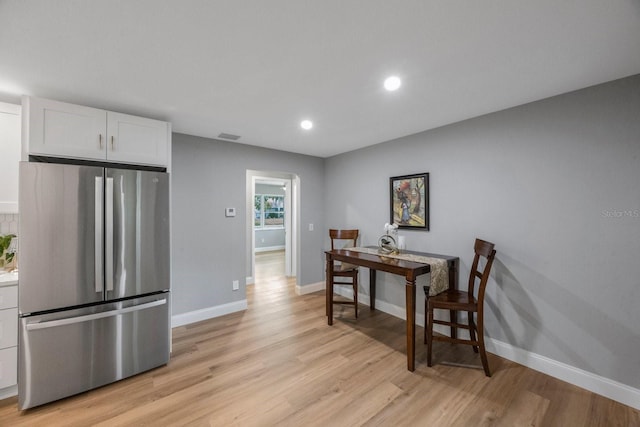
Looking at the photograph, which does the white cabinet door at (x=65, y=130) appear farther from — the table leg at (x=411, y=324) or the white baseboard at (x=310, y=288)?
the white baseboard at (x=310, y=288)

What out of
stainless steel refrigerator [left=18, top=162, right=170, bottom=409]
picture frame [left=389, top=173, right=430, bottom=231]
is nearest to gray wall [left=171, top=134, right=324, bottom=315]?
stainless steel refrigerator [left=18, top=162, right=170, bottom=409]

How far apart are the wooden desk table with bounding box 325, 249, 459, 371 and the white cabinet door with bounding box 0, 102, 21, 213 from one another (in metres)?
2.98

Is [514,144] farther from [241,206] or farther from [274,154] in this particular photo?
[241,206]

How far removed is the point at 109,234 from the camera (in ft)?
6.83

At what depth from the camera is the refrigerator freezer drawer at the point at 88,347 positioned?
1852 mm

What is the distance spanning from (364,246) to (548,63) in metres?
2.73

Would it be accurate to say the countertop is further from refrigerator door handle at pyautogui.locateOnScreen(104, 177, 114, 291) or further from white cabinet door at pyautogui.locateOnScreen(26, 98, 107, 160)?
white cabinet door at pyautogui.locateOnScreen(26, 98, 107, 160)

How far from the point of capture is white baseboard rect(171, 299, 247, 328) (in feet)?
10.3

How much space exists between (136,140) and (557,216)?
3.70m

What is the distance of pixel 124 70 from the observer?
176cm

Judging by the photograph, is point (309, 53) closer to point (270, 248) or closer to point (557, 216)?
point (557, 216)

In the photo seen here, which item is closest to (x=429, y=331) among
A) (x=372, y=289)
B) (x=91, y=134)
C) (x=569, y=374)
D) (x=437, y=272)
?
(x=437, y=272)

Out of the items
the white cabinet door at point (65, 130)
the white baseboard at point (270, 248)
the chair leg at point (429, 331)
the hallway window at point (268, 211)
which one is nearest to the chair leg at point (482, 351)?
the chair leg at point (429, 331)

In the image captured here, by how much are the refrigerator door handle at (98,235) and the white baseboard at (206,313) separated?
129 centimetres
